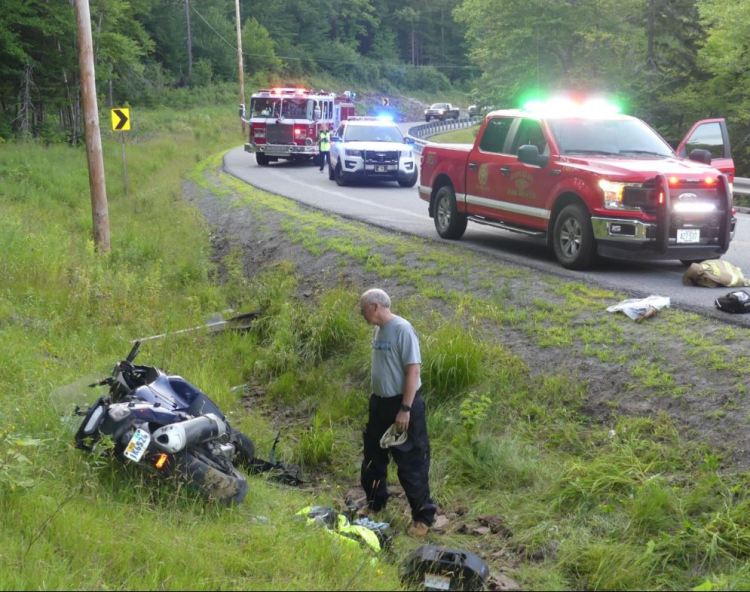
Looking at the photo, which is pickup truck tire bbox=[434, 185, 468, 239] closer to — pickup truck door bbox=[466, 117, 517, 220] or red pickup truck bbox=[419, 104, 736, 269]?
red pickup truck bbox=[419, 104, 736, 269]

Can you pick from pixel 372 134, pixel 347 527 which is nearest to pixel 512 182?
pixel 347 527

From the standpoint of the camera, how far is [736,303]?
897 cm

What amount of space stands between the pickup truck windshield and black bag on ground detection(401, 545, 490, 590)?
7.29 meters

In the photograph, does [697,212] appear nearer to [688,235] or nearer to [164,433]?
[688,235]

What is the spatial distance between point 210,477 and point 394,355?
1536 millimetres

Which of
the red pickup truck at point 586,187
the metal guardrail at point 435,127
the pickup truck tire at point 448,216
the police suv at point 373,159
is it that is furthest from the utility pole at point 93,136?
the metal guardrail at point 435,127

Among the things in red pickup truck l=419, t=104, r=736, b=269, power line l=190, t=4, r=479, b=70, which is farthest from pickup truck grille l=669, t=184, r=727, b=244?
power line l=190, t=4, r=479, b=70

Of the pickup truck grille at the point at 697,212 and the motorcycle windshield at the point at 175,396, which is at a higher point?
the pickup truck grille at the point at 697,212

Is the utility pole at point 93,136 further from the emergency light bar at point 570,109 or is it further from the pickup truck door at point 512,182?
the emergency light bar at point 570,109

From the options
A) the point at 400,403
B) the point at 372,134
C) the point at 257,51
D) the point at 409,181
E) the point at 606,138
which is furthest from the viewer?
the point at 257,51

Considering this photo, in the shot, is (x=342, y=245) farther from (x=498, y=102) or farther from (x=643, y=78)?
(x=498, y=102)

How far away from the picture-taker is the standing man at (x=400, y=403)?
22.1 ft

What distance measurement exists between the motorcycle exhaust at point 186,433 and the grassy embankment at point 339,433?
0.35m

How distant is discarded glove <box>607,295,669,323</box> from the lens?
363 inches
